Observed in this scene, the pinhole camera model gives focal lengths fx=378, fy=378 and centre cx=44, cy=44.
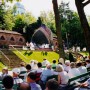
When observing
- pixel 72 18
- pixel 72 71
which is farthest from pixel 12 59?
pixel 72 18

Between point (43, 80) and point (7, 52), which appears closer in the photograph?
point (43, 80)

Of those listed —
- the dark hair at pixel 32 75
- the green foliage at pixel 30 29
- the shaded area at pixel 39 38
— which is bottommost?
the dark hair at pixel 32 75

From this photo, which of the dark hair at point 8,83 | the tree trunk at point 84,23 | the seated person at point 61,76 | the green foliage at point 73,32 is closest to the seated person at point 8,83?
the dark hair at point 8,83

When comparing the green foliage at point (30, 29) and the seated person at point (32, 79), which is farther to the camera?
the green foliage at point (30, 29)

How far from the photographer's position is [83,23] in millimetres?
17984

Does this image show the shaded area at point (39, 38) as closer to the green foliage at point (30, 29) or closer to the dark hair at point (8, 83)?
the green foliage at point (30, 29)

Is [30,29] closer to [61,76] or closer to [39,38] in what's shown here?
[39,38]

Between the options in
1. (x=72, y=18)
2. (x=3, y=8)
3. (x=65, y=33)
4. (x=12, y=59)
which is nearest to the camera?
(x=12, y=59)

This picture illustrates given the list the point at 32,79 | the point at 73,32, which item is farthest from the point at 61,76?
the point at 73,32

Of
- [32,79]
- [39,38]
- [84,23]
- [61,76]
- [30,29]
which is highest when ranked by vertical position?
[30,29]

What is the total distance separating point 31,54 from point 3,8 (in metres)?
31.6

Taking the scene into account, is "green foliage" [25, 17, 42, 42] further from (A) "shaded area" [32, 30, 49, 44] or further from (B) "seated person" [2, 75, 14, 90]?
(B) "seated person" [2, 75, 14, 90]

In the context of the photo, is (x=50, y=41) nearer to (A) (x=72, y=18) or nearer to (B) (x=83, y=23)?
(A) (x=72, y=18)

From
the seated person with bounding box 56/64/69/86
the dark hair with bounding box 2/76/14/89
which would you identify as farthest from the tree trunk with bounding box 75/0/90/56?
the dark hair with bounding box 2/76/14/89
